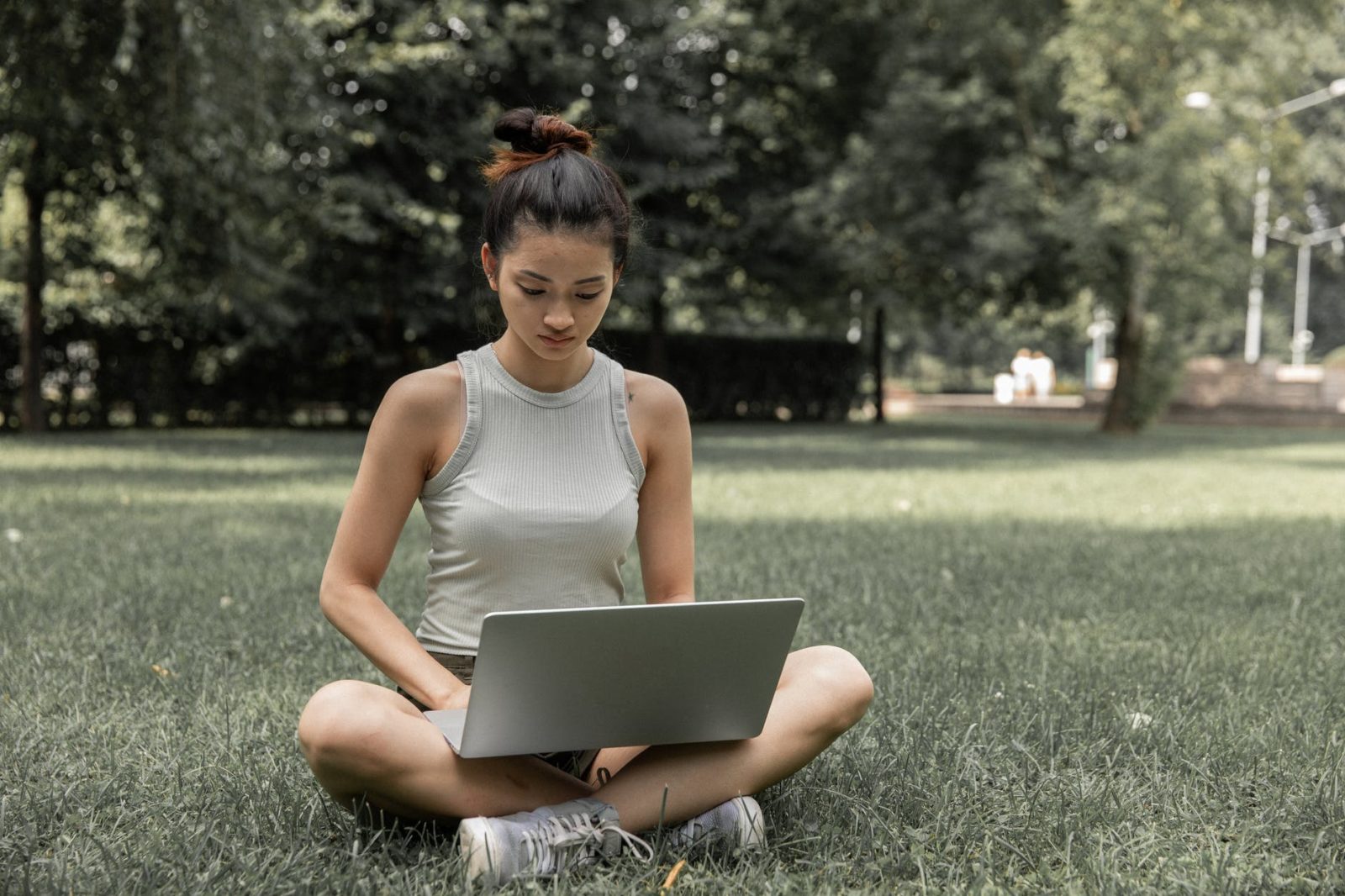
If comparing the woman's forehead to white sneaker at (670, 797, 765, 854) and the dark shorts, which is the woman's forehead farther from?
white sneaker at (670, 797, 765, 854)

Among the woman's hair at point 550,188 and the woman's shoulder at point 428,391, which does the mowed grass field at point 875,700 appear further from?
the woman's hair at point 550,188

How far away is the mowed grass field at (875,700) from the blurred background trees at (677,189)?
8156 millimetres

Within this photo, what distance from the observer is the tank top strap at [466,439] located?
249 cm

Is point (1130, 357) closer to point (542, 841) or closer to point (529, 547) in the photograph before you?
point (529, 547)

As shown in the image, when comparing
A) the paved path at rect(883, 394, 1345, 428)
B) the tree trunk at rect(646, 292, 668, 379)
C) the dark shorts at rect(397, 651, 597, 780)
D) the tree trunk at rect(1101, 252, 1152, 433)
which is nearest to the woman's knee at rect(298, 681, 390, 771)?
the dark shorts at rect(397, 651, 597, 780)

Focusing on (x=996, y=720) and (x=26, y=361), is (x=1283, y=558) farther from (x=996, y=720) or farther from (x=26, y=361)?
(x=26, y=361)

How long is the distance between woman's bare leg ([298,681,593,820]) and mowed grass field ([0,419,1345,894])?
11cm

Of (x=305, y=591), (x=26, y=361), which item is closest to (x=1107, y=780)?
(x=305, y=591)

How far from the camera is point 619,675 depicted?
2.17m

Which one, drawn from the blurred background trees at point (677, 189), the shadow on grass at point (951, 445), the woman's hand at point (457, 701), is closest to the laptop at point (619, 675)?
the woman's hand at point (457, 701)

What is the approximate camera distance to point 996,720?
331 centimetres

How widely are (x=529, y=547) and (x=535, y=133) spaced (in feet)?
2.51

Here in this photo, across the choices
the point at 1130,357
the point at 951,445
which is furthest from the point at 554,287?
the point at 1130,357

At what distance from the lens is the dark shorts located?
2541 millimetres
